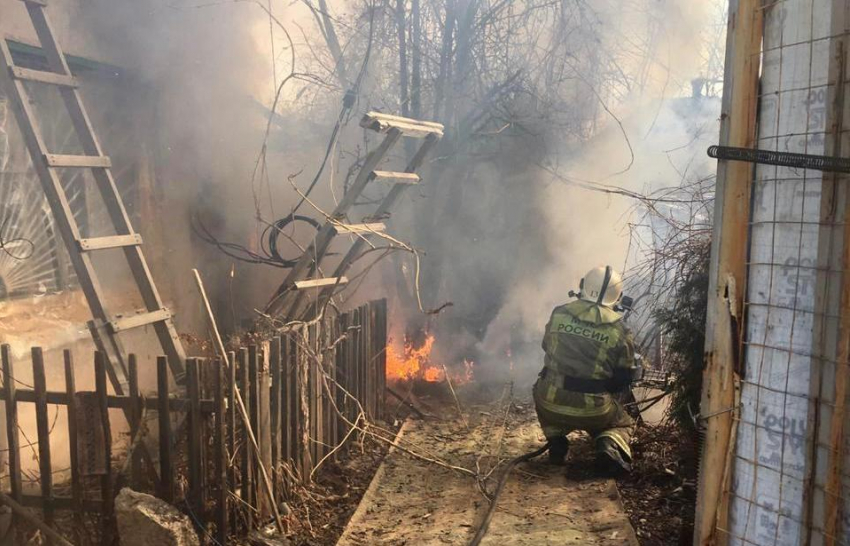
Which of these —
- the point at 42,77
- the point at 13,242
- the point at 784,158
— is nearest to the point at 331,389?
the point at 13,242

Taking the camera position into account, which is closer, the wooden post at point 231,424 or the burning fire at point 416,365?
the wooden post at point 231,424

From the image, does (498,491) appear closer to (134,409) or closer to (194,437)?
(194,437)

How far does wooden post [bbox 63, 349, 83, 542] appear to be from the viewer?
4121mm

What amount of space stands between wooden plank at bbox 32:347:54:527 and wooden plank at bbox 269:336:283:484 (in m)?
1.46

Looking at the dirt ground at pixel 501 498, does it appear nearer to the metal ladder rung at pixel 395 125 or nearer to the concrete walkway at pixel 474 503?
the concrete walkway at pixel 474 503

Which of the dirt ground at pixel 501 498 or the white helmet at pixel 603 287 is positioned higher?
the white helmet at pixel 603 287

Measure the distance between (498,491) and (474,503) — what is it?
0.23 m

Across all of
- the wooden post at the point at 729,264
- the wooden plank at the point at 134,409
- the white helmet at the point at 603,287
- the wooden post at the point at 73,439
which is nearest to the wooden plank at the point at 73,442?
the wooden post at the point at 73,439

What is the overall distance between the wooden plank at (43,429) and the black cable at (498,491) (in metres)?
2.77

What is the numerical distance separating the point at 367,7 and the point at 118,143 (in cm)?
429

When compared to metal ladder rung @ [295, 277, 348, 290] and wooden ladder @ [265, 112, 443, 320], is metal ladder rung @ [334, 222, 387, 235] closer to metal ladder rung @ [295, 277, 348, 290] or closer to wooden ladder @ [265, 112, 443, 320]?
wooden ladder @ [265, 112, 443, 320]

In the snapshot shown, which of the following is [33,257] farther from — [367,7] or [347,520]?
[367,7]

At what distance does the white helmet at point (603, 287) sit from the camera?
644 centimetres

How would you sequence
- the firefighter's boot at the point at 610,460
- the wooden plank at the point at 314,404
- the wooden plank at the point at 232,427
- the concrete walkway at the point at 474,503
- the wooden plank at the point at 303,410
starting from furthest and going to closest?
the firefighter's boot at the point at 610,460 → the wooden plank at the point at 314,404 → the wooden plank at the point at 303,410 → the concrete walkway at the point at 474,503 → the wooden plank at the point at 232,427
